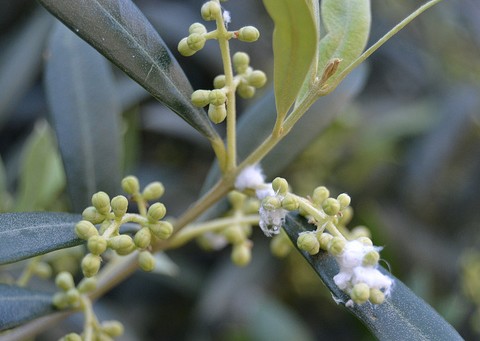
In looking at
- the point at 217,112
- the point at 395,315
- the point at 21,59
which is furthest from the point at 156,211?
the point at 21,59

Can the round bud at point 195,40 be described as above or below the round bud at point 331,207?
above

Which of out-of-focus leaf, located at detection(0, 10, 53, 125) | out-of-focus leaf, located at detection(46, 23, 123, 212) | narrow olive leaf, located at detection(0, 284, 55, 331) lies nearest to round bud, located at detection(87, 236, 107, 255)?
narrow olive leaf, located at detection(0, 284, 55, 331)

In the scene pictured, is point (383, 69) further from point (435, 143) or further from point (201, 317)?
point (201, 317)

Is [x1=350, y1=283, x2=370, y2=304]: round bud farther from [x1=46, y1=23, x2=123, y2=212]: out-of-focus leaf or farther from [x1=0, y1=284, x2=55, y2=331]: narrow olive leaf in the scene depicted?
[x1=46, y1=23, x2=123, y2=212]: out-of-focus leaf

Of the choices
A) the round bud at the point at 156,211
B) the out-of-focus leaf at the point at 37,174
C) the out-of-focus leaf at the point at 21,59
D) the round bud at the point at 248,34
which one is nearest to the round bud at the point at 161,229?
the round bud at the point at 156,211

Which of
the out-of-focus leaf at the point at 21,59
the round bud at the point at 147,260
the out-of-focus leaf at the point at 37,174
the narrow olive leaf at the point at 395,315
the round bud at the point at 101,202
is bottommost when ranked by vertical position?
the out-of-focus leaf at the point at 37,174

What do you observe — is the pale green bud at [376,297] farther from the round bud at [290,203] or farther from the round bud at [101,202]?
the round bud at [101,202]

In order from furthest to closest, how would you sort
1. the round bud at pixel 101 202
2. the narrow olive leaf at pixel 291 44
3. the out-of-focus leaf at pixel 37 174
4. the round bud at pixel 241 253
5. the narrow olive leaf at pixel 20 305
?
1. the out-of-focus leaf at pixel 37 174
2. the round bud at pixel 241 253
3. the narrow olive leaf at pixel 20 305
4. the round bud at pixel 101 202
5. the narrow olive leaf at pixel 291 44
